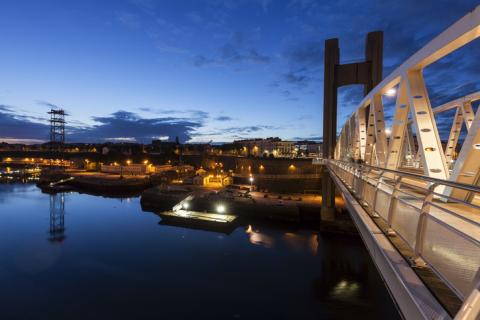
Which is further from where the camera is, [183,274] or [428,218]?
[183,274]

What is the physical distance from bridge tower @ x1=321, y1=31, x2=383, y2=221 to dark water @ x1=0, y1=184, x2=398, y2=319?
13.8ft

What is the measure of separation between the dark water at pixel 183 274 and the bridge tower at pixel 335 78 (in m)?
4.19

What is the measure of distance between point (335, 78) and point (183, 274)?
2180cm

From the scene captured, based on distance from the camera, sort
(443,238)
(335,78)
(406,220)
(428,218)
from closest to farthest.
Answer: (443,238), (428,218), (406,220), (335,78)

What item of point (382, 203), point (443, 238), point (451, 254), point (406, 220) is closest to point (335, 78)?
point (382, 203)

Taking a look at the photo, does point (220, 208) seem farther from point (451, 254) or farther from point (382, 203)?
point (451, 254)

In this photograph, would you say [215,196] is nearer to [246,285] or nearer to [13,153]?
[246,285]

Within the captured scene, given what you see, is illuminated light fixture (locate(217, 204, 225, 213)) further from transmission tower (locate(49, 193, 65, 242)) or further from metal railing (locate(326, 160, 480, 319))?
metal railing (locate(326, 160, 480, 319))

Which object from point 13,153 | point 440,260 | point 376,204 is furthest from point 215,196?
point 13,153

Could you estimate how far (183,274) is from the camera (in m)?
17.0

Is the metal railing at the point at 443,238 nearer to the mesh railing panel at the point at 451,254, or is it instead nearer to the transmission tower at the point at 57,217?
the mesh railing panel at the point at 451,254

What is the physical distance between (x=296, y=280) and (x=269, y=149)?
112 meters

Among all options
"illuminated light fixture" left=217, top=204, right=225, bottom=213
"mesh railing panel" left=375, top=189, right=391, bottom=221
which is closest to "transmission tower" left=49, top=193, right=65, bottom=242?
"illuminated light fixture" left=217, top=204, right=225, bottom=213

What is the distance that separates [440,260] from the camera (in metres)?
2.41
